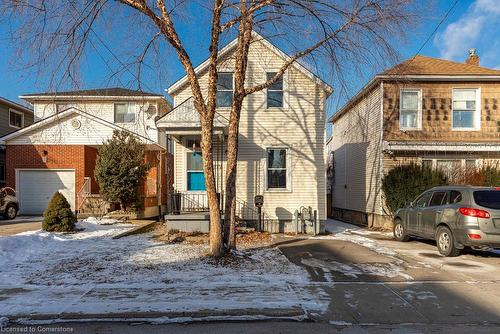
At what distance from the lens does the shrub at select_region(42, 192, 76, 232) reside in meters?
11.9

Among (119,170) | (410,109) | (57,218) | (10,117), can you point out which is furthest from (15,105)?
(410,109)

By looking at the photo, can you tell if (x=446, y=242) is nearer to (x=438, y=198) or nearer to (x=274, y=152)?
(x=438, y=198)

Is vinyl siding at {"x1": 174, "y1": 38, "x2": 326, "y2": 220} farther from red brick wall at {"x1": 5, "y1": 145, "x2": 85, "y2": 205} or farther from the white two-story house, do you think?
red brick wall at {"x1": 5, "y1": 145, "x2": 85, "y2": 205}

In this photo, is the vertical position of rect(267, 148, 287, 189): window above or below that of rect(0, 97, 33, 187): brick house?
below

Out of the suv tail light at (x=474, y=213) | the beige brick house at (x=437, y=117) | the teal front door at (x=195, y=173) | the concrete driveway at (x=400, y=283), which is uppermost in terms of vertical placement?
the beige brick house at (x=437, y=117)

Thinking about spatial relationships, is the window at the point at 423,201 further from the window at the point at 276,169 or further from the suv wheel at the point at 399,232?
the window at the point at 276,169

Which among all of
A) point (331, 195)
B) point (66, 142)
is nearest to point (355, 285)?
point (66, 142)

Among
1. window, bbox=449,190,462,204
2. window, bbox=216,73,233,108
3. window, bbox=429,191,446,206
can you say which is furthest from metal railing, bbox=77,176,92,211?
window, bbox=449,190,462,204

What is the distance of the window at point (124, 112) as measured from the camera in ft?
75.3

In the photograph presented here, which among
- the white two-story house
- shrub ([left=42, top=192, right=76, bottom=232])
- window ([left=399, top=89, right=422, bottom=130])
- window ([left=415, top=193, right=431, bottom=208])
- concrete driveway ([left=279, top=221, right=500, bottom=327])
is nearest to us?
concrete driveway ([left=279, top=221, right=500, bottom=327])

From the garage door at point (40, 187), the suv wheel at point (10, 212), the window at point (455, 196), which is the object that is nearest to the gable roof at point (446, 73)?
A: the window at point (455, 196)

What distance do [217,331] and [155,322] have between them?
0.91 m

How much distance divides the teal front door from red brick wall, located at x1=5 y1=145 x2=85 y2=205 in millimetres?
Answer: 7918

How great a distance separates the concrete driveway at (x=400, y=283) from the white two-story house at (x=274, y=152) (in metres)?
3.30
